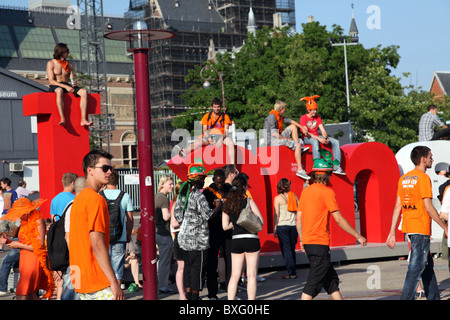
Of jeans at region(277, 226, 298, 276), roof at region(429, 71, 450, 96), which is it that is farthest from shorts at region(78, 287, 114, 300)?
roof at region(429, 71, 450, 96)

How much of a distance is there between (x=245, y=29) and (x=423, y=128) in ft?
203

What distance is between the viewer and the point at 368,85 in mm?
40438

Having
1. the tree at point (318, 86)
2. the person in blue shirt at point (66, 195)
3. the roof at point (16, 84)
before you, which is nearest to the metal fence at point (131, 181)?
the tree at point (318, 86)

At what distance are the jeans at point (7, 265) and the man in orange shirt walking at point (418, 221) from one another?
5917 millimetres

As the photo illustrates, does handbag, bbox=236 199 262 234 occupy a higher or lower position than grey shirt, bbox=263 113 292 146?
lower

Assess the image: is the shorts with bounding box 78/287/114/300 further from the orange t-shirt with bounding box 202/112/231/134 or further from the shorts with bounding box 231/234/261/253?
the orange t-shirt with bounding box 202/112/231/134

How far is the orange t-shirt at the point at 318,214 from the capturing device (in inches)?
318

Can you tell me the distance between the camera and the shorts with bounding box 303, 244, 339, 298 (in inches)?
314

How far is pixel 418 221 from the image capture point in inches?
337

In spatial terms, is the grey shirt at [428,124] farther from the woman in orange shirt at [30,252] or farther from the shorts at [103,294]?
the shorts at [103,294]

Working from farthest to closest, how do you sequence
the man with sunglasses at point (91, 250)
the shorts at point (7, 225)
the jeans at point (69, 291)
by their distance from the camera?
1. the shorts at point (7, 225)
2. the jeans at point (69, 291)
3. the man with sunglasses at point (91, 250)

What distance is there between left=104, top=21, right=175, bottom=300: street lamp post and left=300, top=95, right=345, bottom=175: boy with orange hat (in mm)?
6998
